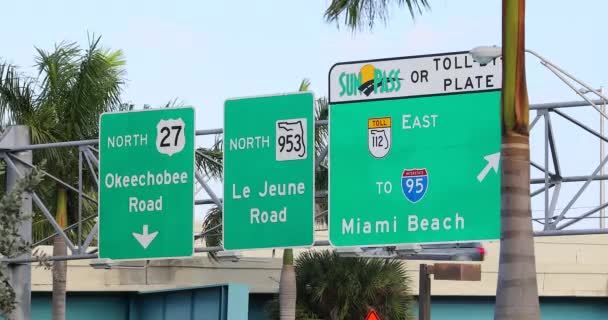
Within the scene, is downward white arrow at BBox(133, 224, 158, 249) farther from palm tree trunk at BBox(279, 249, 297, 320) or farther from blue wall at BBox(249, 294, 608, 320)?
blue wall at BBox(249, 294, 608, 320)

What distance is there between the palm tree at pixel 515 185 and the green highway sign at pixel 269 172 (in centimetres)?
572

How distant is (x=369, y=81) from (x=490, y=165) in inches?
85.8

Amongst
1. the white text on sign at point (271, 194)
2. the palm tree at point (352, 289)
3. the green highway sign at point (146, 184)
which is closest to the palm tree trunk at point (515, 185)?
the white text on sign at point (271, 194)

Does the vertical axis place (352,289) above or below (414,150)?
below

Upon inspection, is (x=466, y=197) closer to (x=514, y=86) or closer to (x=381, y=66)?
(x=381, y=66)

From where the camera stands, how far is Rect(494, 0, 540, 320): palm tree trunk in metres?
15.5

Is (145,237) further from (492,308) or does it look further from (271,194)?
(492,308)

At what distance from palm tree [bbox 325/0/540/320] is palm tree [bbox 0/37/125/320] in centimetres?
1674

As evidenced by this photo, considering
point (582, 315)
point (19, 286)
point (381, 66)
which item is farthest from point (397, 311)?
point (381, 66)

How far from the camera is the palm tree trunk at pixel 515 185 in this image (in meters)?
15.5

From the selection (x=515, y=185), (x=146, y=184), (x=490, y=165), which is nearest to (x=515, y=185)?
(x=515, y=185)

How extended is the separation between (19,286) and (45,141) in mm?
7467

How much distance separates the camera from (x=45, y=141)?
31.1m

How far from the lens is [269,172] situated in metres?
21.4
